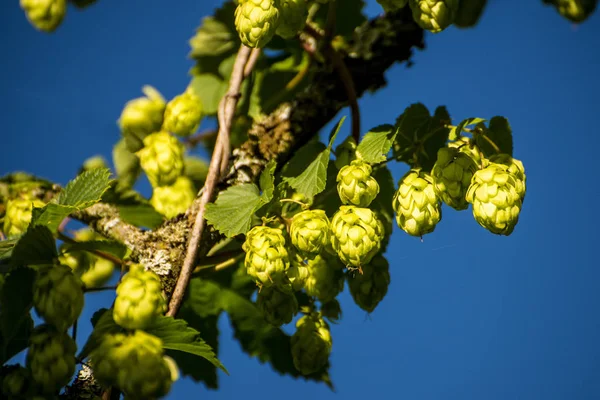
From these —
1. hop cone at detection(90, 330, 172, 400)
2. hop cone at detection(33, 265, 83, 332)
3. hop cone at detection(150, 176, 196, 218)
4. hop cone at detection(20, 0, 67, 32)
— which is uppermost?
hop cone at detection(20, 0, 67, 32)

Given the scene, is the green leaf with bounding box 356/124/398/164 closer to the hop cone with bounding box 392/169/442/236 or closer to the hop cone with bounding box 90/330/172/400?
the hop cone with bounding box 392/169/442/236

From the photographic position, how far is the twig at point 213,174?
135cm

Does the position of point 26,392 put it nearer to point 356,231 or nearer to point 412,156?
point 356,231

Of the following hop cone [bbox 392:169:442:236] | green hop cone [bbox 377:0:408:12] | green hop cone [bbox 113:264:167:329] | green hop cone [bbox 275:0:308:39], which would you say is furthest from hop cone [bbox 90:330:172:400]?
green hop cone [bbox 377:0:408:12]

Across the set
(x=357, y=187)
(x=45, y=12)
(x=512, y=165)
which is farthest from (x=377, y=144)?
(x=45, y=12)

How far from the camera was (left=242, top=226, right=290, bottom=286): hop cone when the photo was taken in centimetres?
121

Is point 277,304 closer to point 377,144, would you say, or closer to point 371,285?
point 371,285

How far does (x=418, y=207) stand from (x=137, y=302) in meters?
0.50

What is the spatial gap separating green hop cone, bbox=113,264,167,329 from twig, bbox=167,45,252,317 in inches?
7.4

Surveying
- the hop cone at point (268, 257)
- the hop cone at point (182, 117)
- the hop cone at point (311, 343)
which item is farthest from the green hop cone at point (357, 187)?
the hop cone at point (182, 117)

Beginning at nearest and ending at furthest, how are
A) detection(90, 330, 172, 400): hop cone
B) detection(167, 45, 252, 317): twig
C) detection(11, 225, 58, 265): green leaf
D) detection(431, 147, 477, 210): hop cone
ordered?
1. detection(90, 330, 172, 400): hop cone
2. detection(11, 225, 58, 265): green leaf
3. detection(431, 147, 477, 210): hop cone
4. detection(167, 45, 252, 317): twig

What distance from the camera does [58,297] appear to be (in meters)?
1.06

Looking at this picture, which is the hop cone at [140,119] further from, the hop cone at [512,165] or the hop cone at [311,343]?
the hop cone at [512,165]

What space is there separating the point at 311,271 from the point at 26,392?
58 cm
